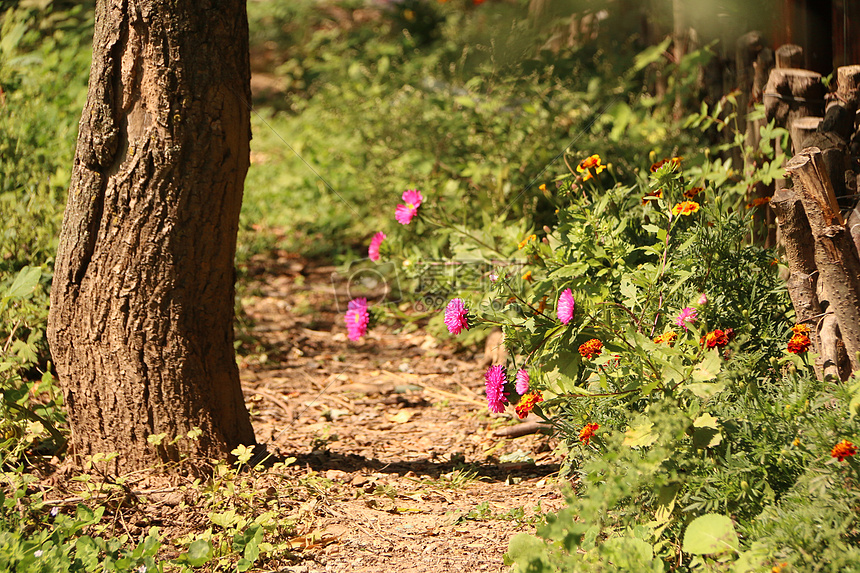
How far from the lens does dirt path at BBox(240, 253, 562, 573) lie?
2201mm

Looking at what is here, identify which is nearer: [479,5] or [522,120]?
[522,120]

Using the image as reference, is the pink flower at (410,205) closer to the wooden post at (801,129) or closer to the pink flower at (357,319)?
the pink flower at (357,319)

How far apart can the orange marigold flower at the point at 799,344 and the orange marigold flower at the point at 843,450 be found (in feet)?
1.45

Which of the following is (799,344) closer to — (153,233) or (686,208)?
(686,208)

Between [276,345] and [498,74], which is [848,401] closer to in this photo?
[276,345]

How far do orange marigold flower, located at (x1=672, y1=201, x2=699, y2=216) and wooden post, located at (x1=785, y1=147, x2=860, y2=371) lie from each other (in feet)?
0.92

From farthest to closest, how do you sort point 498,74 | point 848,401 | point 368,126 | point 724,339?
1. point 368,126
2. point 498,74
3. point 724,339
4. point 848,401

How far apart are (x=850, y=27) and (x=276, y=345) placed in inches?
122

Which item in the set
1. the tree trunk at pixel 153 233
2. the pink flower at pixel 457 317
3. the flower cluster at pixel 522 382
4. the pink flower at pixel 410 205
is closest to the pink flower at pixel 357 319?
the pink flower at pixel 410 205

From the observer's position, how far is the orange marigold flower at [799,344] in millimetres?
2018

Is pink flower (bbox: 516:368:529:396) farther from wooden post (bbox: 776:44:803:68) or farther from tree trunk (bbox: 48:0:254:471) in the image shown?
wooden post (bbox: 776:44:803:68)

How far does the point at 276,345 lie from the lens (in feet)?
13.1

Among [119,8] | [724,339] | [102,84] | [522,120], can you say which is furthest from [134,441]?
[522,120]

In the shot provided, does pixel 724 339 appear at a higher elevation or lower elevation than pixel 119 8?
lower
